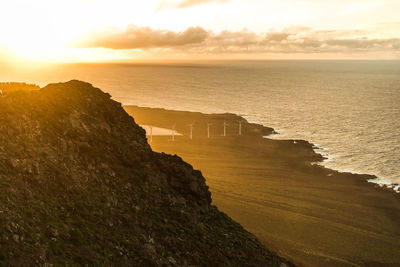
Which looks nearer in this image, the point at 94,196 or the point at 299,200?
the point at 94,196

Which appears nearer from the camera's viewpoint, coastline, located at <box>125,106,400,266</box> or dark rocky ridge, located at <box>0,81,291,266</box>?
dark rocky ridge, located at <box>0,81,291,266</box>

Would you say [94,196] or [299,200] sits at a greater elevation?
[94,196]

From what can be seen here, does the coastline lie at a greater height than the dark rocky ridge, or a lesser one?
lesser

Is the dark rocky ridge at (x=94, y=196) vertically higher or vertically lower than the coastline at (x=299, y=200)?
higher

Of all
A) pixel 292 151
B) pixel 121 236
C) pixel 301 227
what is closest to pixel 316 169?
pixel 292 151

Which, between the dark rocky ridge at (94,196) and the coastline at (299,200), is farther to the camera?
the coastline at (299,200)
